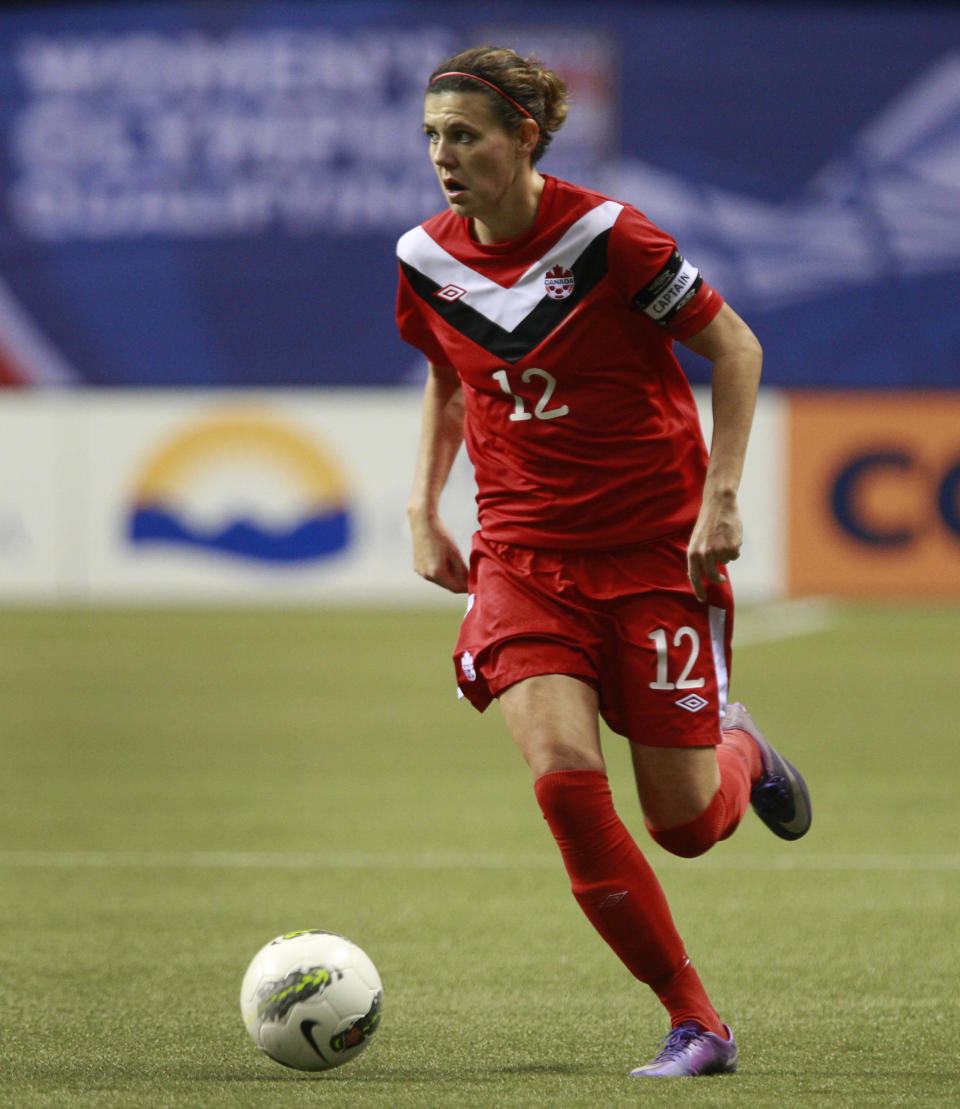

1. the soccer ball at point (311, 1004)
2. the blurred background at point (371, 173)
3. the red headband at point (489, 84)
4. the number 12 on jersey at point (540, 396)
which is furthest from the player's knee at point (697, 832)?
the blurred background at point (371, 173)

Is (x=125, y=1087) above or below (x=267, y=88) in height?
below

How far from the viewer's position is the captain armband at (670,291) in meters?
3.71

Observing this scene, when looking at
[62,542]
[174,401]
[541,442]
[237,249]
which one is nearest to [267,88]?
[237,249]

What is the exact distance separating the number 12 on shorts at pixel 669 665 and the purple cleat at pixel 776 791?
714mm

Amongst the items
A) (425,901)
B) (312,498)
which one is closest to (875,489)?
(312,498)

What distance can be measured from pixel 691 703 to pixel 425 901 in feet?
6.13

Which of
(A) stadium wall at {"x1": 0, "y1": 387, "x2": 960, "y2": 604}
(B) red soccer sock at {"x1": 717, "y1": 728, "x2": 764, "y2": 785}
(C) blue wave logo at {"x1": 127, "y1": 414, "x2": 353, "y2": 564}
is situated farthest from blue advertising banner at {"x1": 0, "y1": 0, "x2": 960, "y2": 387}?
(B) red soccer sock at {"x1": 717, "y1": 728, "x2": 764, "y2": 785}

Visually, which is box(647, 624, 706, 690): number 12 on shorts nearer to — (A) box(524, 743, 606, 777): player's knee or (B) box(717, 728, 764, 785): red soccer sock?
(A) box(524, 743, 606, 777): player's knee

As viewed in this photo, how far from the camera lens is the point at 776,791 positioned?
4547 millimetres

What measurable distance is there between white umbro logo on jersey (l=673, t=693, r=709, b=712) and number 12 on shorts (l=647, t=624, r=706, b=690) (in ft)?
0.05

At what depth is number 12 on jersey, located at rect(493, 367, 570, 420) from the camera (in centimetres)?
383

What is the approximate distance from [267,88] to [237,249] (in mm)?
1549

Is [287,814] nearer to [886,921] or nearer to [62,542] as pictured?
[886,921]

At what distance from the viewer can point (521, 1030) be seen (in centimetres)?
401
